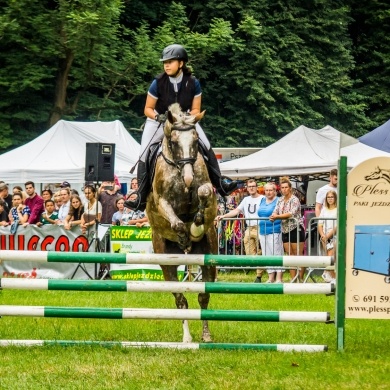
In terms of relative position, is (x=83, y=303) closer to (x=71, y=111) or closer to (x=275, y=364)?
(x=275, y=364)

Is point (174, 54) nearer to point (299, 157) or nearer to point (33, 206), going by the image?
point (33, 206)

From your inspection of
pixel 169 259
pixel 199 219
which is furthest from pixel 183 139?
pixel 169 259

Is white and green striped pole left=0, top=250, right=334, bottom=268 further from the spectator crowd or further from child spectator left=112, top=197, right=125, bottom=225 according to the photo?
child spectator left=112, top=197, right=125, bottom=225

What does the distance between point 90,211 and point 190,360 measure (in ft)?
39.7

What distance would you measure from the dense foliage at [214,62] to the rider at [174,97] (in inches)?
880

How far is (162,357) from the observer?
9219 mm

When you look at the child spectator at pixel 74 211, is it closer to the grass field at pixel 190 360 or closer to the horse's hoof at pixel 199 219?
the grass field at pixel 190 360

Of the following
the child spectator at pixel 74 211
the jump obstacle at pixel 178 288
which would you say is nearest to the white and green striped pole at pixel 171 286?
the jump obstacle at pixel 178 288

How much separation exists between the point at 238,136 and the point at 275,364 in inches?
1218

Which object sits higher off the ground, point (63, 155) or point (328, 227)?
point (63, 155)

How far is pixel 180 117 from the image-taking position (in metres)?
10.8

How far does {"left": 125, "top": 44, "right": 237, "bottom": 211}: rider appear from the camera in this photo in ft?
37.0

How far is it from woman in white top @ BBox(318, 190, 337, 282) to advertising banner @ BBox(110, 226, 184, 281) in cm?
270

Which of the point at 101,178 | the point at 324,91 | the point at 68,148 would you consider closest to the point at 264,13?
the point at 324,91
